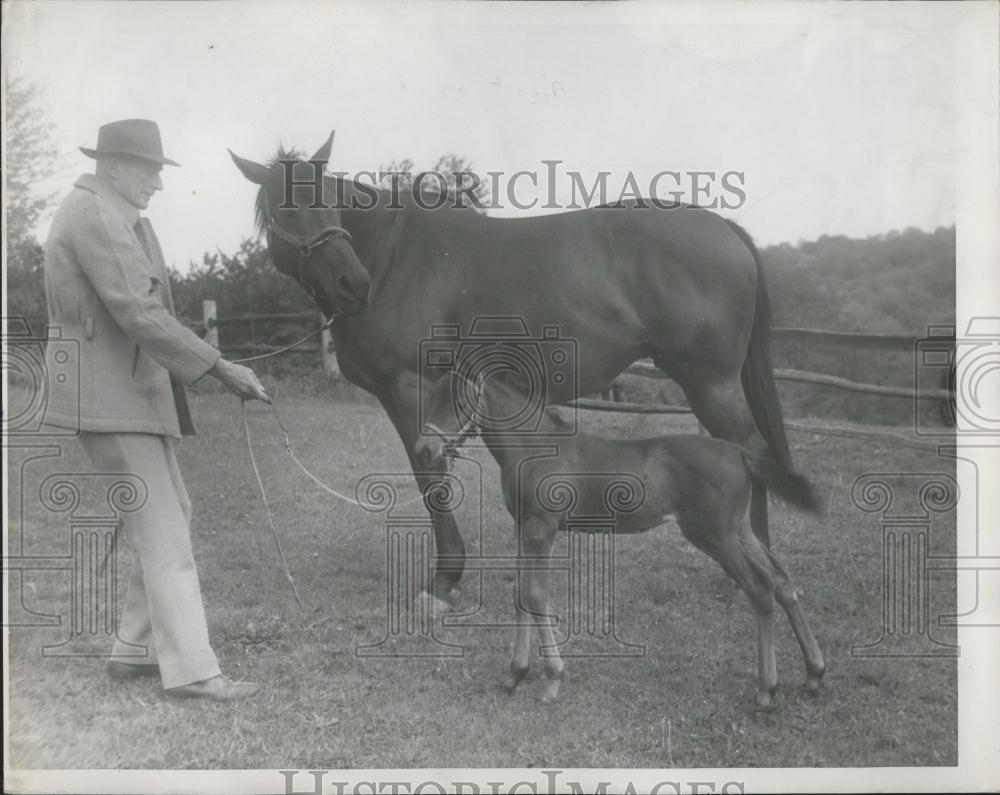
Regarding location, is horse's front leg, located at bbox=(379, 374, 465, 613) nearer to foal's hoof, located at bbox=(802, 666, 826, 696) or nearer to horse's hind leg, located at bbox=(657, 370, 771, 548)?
horse's hind leg, located at bbox=(657, 370, 771, 548)

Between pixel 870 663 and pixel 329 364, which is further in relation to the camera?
pixel 329 364

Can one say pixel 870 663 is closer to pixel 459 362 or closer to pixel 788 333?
pixel 459 362

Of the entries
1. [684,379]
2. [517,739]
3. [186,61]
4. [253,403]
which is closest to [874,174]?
[684,379]

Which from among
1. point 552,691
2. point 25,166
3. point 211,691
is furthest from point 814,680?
point 25,166

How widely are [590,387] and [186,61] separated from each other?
9.39 ft

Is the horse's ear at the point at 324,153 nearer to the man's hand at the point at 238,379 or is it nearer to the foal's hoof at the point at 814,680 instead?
the man's hand at the point at 238,379

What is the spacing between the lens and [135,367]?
379cm

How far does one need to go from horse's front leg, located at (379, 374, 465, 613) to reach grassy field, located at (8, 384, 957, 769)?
21 centimetres

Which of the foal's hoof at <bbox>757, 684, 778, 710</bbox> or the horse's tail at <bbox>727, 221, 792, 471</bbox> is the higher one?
the horse's tail at <bbox>727, 221, 792, 471</bbox>

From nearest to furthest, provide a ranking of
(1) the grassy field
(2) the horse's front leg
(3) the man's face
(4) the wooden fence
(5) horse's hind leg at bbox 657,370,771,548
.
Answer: (1) the grassy field
(3) the man's face
(5) horse's hind leg at bbox 657,370,771,548
(2) the horse's front leg
(4) the wooden fence

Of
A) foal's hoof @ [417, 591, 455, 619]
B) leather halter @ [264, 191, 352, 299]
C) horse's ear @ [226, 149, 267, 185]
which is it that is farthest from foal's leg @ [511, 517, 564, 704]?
horse's ear @ [226, 149, 267, 185]

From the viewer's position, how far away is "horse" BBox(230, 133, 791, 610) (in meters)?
4.29

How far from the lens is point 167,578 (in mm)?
3781

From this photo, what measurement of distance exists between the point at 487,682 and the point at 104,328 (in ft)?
8.33
